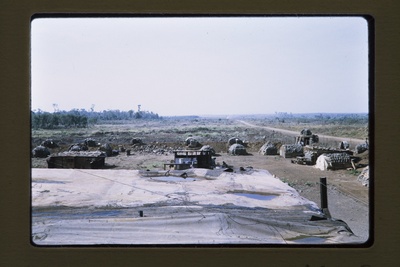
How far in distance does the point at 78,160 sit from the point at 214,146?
1.82 meters

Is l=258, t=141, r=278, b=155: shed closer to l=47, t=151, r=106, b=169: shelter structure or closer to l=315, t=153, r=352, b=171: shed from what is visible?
l=315, t=153, r=352, b=171: shed

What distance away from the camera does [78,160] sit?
2.46m

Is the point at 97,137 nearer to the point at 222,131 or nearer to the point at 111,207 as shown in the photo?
the point at 111,207

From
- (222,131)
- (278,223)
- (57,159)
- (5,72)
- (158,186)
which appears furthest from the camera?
(222,131)

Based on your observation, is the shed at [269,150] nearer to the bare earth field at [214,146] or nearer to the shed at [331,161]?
the bare earth field at [214,146]

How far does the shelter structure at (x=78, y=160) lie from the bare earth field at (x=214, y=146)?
0.07 metres

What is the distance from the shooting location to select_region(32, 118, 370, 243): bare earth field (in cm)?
305

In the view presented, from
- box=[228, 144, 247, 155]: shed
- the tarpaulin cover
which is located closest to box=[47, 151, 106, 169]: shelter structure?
the tarpaulin cover

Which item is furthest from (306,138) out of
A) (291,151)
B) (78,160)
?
(78,160)

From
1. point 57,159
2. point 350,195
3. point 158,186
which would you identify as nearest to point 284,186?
point 350,195

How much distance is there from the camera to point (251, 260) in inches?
44.9

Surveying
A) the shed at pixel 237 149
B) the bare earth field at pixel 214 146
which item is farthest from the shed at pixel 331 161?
the shed at pixel 237 149

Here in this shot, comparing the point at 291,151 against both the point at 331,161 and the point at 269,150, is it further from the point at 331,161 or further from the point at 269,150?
the point at 331,161

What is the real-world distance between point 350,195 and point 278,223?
1.54 meters
